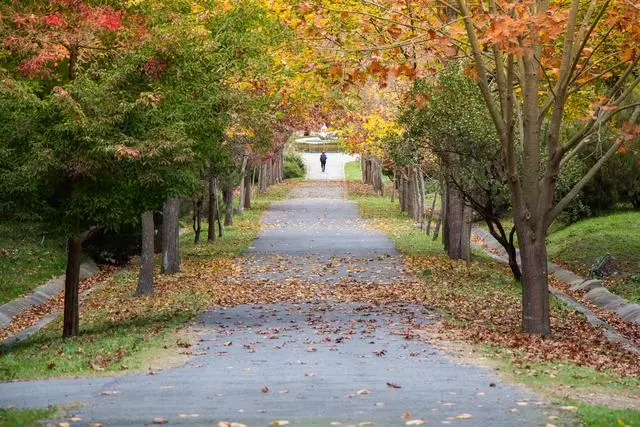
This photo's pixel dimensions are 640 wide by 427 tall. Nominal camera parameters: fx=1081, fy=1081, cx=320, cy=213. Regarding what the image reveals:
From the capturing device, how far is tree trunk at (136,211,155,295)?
2291 cm

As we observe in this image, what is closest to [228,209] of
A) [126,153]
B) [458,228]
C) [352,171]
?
[458,228]

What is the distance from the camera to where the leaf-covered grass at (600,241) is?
2870 centimetres

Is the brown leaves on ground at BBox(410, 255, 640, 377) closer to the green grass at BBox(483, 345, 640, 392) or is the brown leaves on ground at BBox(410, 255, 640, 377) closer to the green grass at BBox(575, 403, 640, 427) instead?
the green grass at BBox(483, 345, 640, 392)

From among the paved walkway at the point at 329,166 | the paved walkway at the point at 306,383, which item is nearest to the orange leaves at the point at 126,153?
the paved walkway at the point at 306,383

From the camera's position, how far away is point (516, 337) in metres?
15.4

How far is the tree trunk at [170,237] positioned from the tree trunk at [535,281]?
12.5 metres

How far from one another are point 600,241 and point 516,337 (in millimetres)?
17041

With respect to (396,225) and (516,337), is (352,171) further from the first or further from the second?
(516,337)

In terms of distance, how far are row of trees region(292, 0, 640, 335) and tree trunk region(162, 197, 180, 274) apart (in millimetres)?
6180

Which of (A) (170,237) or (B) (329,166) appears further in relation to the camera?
(B) (329,166)

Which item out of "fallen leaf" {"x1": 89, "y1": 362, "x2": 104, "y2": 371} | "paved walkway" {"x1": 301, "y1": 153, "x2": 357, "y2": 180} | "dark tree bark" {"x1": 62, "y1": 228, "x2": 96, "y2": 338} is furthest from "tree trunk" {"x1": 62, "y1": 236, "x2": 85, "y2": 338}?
"paved walkway" {"x1": 301, "y1": 153, "x2": 357, "y2": 180}

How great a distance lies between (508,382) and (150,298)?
41.0 feet

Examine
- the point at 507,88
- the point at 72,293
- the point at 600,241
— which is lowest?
the point at 600,241

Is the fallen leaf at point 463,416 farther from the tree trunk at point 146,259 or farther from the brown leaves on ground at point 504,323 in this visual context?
the tree trunk at point 146,259
